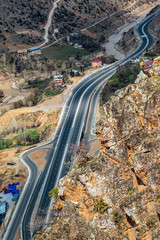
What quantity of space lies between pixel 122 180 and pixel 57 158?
5403 centimetres

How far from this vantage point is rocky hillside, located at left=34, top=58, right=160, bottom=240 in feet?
51.9

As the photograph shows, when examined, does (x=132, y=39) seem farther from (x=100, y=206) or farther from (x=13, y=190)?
(x=100, y=206)

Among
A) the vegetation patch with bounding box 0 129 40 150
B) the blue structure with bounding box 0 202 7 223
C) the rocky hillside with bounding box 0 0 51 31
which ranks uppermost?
the rocky hillside with bounding box 0 0 51 31

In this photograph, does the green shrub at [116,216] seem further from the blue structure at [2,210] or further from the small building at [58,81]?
the small building at [58,81]

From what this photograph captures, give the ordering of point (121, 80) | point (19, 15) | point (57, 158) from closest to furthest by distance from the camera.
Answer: point (57, 158), point (121, 80), point (19, 15)

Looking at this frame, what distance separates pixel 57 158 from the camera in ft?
233

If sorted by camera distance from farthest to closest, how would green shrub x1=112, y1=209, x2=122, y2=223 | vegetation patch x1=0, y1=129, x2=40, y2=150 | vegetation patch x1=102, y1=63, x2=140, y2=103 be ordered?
vegetation patch x1=102, y1=63, x2=140, y2=103 → vegetation patch x1=0, y1=129, x2=40, y2=150 → green shrub x1=112, y1=209, x2=122, y2=223

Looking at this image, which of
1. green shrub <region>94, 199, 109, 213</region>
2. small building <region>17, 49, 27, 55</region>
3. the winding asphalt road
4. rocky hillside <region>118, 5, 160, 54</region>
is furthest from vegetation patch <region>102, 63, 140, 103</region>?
green shrub <region>94, 199, 109, 213</region>

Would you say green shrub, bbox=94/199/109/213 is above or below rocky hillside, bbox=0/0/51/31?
below

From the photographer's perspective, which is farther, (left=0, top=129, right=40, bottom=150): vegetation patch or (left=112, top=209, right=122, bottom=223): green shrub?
(left=0, top=129, right=40, bottom=150): vegetation patch

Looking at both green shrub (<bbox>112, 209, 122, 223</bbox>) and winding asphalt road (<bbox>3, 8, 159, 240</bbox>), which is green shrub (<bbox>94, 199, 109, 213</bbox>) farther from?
winding asphalt road (<bbox>3, 8, 159, 240</bbox>)

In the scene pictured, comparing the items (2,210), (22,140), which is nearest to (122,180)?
(2,210)

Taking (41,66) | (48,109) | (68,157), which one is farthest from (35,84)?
(68,157)

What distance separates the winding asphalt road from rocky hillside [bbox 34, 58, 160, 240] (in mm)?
33436
